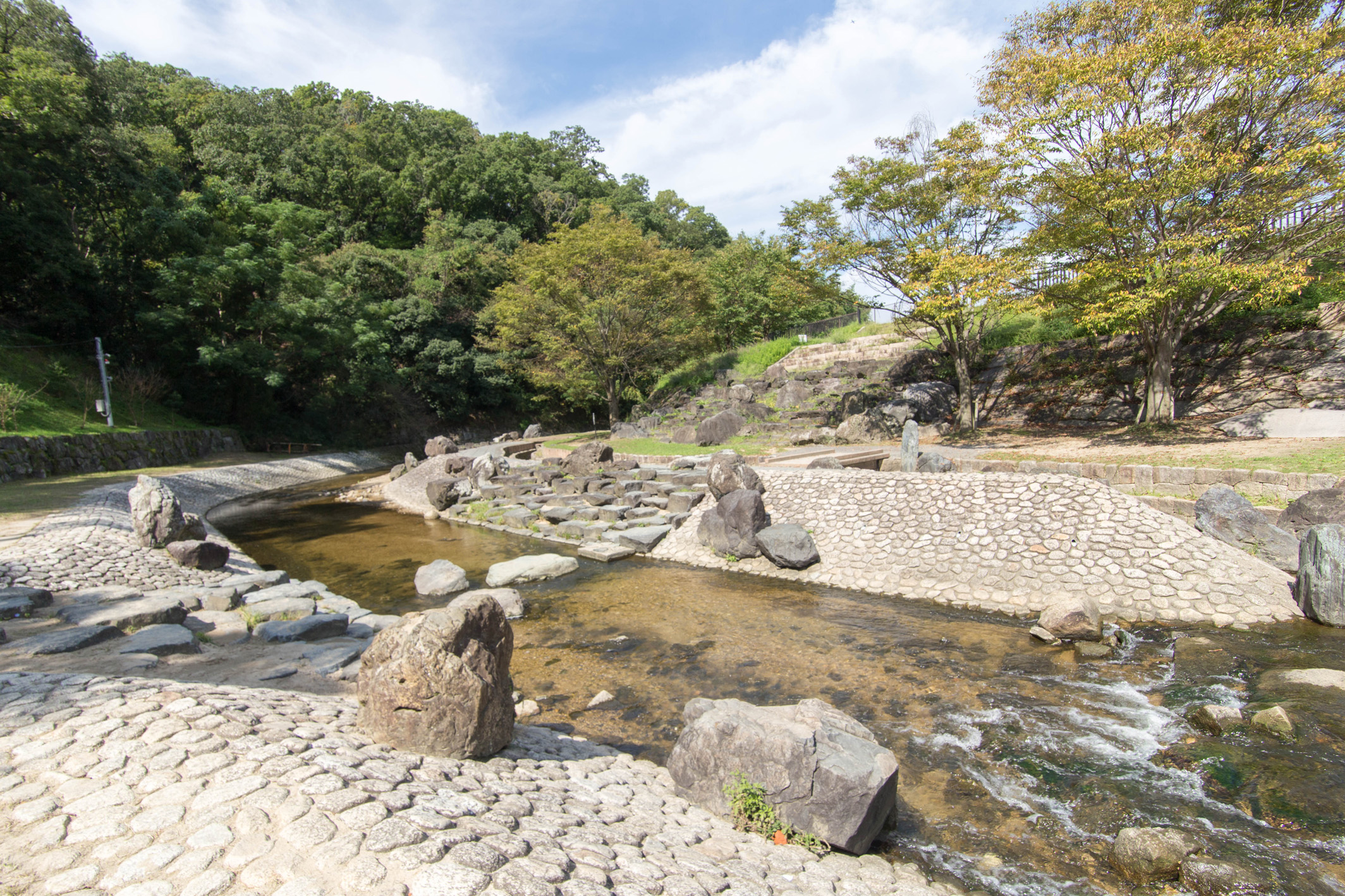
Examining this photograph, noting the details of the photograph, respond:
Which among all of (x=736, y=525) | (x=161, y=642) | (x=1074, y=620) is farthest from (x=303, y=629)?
(x=1074, y=620)

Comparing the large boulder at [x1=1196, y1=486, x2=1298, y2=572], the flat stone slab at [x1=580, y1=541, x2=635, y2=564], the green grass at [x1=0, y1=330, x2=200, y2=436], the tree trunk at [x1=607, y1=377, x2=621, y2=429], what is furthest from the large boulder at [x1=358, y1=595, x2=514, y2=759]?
the tree trunk at [x1=607, y1=377, x2=621, y2=429]

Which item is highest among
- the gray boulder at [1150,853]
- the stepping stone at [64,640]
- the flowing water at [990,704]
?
the stepping stone at [64,640]

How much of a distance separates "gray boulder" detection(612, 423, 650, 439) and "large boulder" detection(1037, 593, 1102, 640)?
17701 mm

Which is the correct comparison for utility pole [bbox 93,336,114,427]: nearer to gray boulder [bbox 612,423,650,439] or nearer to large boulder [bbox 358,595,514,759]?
gray boulder [bbox 612,423,650,439]

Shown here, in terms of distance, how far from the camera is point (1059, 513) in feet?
30.2

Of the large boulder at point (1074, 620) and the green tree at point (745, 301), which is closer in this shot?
the large boulder at point (1074, 620)

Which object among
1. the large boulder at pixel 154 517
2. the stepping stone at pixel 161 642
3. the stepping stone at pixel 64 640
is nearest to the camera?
the stepping stone at pixel 64 640

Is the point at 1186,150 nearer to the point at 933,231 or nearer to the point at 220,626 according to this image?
the point at 933,231

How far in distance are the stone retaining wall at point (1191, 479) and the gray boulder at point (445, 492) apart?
48.8ft

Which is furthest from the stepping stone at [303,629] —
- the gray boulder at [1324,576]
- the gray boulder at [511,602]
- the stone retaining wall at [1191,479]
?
the gray boulder at [1324,576]

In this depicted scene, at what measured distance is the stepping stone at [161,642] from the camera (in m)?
5.72

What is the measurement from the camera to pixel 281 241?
1096 inches

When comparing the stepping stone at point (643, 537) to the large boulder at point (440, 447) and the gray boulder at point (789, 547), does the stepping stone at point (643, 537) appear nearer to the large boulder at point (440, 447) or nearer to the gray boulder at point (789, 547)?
the gray boulder at point (789, 547)

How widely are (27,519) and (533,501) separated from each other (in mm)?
9619
